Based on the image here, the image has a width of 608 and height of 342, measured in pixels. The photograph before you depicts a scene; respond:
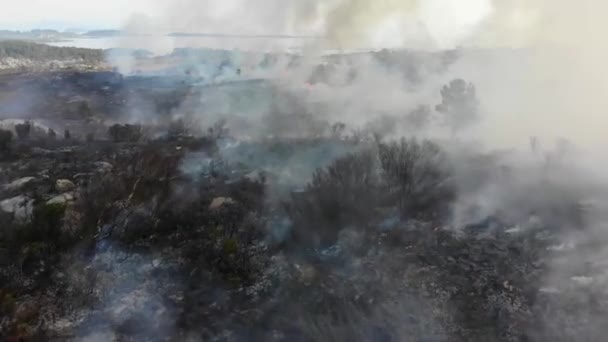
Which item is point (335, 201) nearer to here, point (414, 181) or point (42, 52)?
point (414, 181)

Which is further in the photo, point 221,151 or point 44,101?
point 44,101

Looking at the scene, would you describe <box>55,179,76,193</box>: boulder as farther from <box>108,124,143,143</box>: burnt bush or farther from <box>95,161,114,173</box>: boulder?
<box>108,124,143,143</box>: burnt bush

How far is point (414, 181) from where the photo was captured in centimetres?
1898

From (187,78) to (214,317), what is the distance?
38436 millimetres

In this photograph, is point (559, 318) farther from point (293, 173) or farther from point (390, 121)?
point (390, 121)

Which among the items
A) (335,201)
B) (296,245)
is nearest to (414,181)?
(335,201)

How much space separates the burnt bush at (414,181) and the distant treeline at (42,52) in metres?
81.6

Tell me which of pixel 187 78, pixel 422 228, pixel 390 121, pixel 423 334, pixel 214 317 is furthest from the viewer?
pixel 187 78

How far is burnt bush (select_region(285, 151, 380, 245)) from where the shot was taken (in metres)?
16.6

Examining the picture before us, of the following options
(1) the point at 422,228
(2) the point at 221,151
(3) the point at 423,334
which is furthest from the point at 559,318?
(2) the point at 221,151

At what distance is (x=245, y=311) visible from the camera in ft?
42.9

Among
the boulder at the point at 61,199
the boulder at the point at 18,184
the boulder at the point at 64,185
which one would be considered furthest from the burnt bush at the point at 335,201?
the boulder at the point at 18,184

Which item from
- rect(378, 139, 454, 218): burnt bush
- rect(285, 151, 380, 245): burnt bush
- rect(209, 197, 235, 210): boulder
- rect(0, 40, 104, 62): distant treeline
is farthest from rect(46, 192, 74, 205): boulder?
rect(0, 40, 104, 62): distant treeline

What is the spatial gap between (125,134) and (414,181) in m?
16.2
